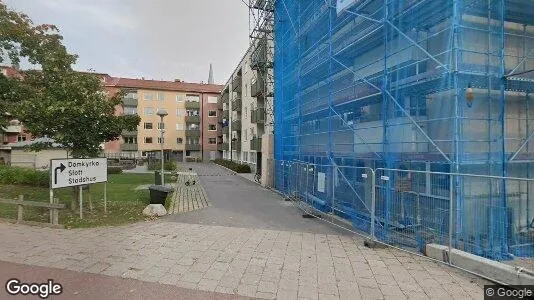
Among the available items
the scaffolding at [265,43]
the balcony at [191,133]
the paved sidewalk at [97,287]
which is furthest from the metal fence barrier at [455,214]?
the balcony at [191,133]

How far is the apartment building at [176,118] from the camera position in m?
63.7

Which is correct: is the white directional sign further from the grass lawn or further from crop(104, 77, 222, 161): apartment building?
crop(104, 77, 222, 161): apartment building

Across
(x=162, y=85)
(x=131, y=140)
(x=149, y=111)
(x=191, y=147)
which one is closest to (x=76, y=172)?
(x=131, y=140)

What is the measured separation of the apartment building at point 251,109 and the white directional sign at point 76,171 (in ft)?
45.9

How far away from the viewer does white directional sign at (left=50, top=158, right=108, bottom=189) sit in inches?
352

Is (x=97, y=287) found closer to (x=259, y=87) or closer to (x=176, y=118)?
(x=259, y=87)

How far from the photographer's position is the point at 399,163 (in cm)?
812

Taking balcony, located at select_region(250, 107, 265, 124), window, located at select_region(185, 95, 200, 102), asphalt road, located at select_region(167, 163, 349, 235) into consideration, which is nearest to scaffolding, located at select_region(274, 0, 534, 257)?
asphalt road, located at select_region(167, 163, 349, 235)

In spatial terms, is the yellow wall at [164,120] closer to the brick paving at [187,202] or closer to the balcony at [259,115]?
the balcony at [259,115]

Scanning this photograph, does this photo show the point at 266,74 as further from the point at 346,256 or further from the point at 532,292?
the point at 532,292

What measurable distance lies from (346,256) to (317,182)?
16.5ft

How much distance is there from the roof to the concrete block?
213 feet

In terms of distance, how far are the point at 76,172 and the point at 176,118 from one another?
5780 centimetres

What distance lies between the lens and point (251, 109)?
35.5m
